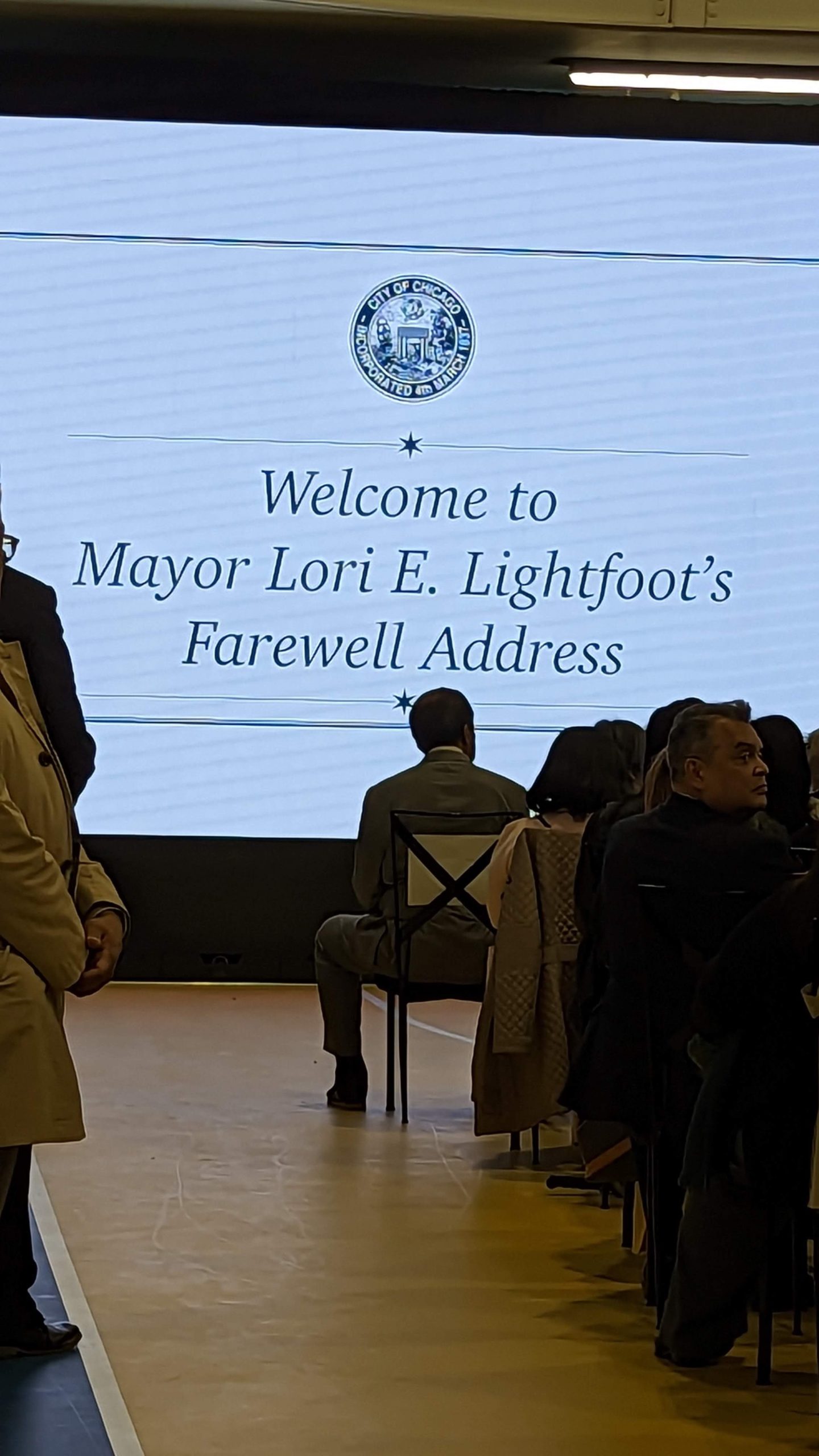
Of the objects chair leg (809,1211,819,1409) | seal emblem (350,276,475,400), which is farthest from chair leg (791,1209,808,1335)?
seal emblem (350,276,475,400)

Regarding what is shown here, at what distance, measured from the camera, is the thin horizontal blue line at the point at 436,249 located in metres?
7.84

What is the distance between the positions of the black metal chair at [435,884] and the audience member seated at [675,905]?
69.4 inches

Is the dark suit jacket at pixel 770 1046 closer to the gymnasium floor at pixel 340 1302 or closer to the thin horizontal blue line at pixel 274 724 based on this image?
the gymnasium floor at pixel 340 1302

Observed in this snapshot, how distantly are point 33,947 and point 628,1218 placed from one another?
1840 millimetres

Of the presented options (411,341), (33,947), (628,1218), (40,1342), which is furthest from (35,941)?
(411,341)

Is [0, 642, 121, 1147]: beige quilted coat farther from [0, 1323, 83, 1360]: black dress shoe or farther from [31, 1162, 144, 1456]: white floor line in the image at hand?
[0, 1323, 83, 1360]: black dress shoe

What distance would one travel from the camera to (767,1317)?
126 inches

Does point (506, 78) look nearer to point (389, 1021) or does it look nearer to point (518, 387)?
point (518, 387)

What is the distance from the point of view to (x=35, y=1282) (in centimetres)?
375

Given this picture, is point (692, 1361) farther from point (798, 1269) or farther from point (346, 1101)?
point (346, 1101)

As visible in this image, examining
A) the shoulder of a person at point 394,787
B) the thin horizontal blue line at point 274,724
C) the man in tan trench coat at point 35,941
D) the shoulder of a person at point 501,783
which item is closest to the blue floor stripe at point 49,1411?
the man in tan trench coat at point 35,941

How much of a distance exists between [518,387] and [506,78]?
3.97 ft

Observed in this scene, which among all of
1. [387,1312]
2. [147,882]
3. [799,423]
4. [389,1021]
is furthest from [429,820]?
[799,423]

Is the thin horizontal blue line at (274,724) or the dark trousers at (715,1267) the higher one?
the thin horizontal blue line at (274,724)
